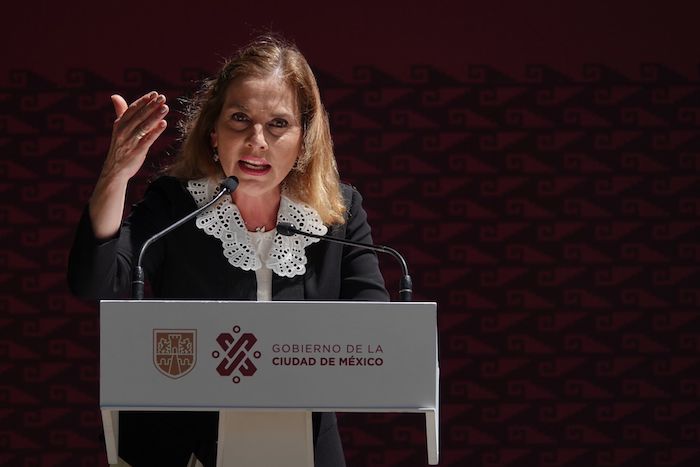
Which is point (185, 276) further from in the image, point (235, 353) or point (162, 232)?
point (235, 353)

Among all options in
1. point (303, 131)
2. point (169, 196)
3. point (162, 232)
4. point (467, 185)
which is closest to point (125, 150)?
point (162, 232)

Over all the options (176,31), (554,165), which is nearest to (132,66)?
(176,31)

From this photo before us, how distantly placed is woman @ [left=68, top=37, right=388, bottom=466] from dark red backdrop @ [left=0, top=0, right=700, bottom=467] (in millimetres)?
1870

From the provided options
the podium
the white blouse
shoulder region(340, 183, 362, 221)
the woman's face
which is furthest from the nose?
the podium

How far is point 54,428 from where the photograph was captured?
4.59 m

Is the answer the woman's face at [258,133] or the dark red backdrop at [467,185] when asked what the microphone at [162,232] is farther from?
the dark red backdrop at [467,185]

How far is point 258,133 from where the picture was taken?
2.56 m

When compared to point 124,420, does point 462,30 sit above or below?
above

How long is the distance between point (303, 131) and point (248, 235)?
0.29 metres

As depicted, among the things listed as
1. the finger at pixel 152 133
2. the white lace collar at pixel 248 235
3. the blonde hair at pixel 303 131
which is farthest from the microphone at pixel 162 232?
the blonde hair at pixel 303 131

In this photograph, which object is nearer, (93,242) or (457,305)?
(93,242)

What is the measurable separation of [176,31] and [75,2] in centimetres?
39

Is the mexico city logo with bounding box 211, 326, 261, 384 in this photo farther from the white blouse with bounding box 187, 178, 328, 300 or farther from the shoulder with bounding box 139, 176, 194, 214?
the shoulder with bounding box 139, 176, 194, 214

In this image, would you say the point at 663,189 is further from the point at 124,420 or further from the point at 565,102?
the point at 124,420
